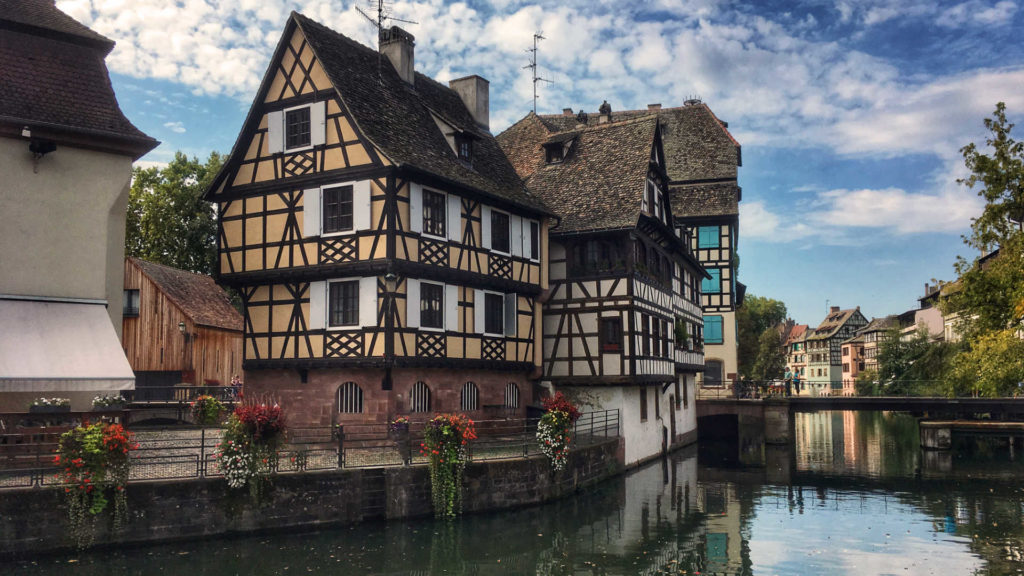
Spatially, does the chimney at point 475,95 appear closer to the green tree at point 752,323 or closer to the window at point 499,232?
the window at point 499,232

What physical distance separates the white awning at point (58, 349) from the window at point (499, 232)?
12.4 m

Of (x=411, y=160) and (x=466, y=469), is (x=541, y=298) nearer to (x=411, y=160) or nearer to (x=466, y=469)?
(x=411, y=160)

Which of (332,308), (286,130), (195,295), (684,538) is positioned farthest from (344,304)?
(195,295)

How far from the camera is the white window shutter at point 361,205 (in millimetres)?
25656

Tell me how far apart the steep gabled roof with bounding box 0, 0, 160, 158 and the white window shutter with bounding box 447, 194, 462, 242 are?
29.0ft

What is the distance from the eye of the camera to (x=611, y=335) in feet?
108

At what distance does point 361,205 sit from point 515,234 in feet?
22.8

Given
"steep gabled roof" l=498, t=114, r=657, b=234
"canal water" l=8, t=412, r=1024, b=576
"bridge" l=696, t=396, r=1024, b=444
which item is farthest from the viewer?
"bridge" l=696, t=396, r=1024, b=444

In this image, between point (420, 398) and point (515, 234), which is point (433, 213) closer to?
point (515, 234)

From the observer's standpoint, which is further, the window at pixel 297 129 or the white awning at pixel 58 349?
the window at pixel 297 129

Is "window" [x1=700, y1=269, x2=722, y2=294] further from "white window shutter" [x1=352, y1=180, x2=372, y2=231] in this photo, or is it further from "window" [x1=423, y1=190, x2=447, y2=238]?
"white window shutter" [x1=352, y1=180, x2=372, y2=231]

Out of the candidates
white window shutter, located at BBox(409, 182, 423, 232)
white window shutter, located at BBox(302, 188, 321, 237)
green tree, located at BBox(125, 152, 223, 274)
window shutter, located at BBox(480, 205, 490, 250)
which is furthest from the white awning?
green tree, located at BBox(125, 152, 223, 274)

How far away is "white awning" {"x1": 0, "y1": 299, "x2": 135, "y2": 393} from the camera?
1981cm

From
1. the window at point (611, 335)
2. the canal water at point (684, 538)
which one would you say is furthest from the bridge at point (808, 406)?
the window at point (611, 335)
